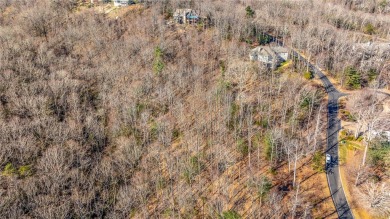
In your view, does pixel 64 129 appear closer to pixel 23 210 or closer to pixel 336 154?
pixel 23 210

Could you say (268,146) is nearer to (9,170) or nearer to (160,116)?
(160,116)

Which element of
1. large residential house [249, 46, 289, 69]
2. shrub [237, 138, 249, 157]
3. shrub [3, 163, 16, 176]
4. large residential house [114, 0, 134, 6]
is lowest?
shrub [237, 138, 249, 157]

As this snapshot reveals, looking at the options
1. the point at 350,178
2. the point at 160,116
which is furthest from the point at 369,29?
the point at 160,116

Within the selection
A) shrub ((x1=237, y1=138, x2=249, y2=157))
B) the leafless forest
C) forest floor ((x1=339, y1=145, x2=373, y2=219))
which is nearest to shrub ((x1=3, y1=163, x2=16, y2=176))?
the leafless forest

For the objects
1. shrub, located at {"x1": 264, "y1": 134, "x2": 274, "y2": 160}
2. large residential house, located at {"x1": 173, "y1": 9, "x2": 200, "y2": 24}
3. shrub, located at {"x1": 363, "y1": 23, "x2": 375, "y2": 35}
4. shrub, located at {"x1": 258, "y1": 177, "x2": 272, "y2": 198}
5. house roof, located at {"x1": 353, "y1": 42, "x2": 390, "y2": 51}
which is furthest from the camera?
shrub, located at {"x1": 363, "y1": 23, "x2": 375, "y2": 35}

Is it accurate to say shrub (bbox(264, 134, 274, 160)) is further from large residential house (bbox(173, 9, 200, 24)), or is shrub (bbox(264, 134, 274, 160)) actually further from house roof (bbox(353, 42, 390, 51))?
Answer: large residential house (bbox(173, 9, 200, 24))

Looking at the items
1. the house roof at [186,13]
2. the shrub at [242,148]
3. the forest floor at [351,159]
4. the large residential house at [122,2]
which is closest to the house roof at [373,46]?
the forest floor at [351,159]

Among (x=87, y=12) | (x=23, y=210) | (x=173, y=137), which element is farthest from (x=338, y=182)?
(x=87, y=12)
